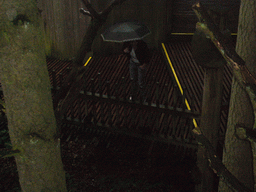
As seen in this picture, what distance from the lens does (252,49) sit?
8.30ft

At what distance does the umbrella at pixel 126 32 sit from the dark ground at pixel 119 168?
6.15 feet

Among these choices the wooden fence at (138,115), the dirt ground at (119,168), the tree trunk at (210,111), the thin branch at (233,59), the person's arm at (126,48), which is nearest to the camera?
the thin branch at (233,59)

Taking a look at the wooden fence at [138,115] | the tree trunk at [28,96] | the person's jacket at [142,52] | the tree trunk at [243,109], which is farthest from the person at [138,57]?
the tree trunk at [28,96]

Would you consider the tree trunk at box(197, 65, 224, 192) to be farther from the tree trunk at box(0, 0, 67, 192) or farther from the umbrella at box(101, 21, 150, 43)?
the umbrella at box(101, 21, 150, 43)

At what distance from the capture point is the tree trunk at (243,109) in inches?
99.2

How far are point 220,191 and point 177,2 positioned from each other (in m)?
6.04

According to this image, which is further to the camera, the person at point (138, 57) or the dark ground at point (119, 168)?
the person at point (138, 57)

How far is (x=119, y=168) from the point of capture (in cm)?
452

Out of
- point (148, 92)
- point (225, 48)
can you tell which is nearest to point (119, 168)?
point (148, 92)

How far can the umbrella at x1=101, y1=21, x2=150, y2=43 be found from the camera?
5.38 metres

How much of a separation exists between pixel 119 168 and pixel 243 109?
8.03 ft

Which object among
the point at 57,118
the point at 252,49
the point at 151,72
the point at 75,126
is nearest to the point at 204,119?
the point at 252,49

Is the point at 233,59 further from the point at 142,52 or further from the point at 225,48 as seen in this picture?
the point at 142,52

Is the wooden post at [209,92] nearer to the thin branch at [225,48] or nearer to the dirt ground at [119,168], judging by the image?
the dirt ground at [119,168]
